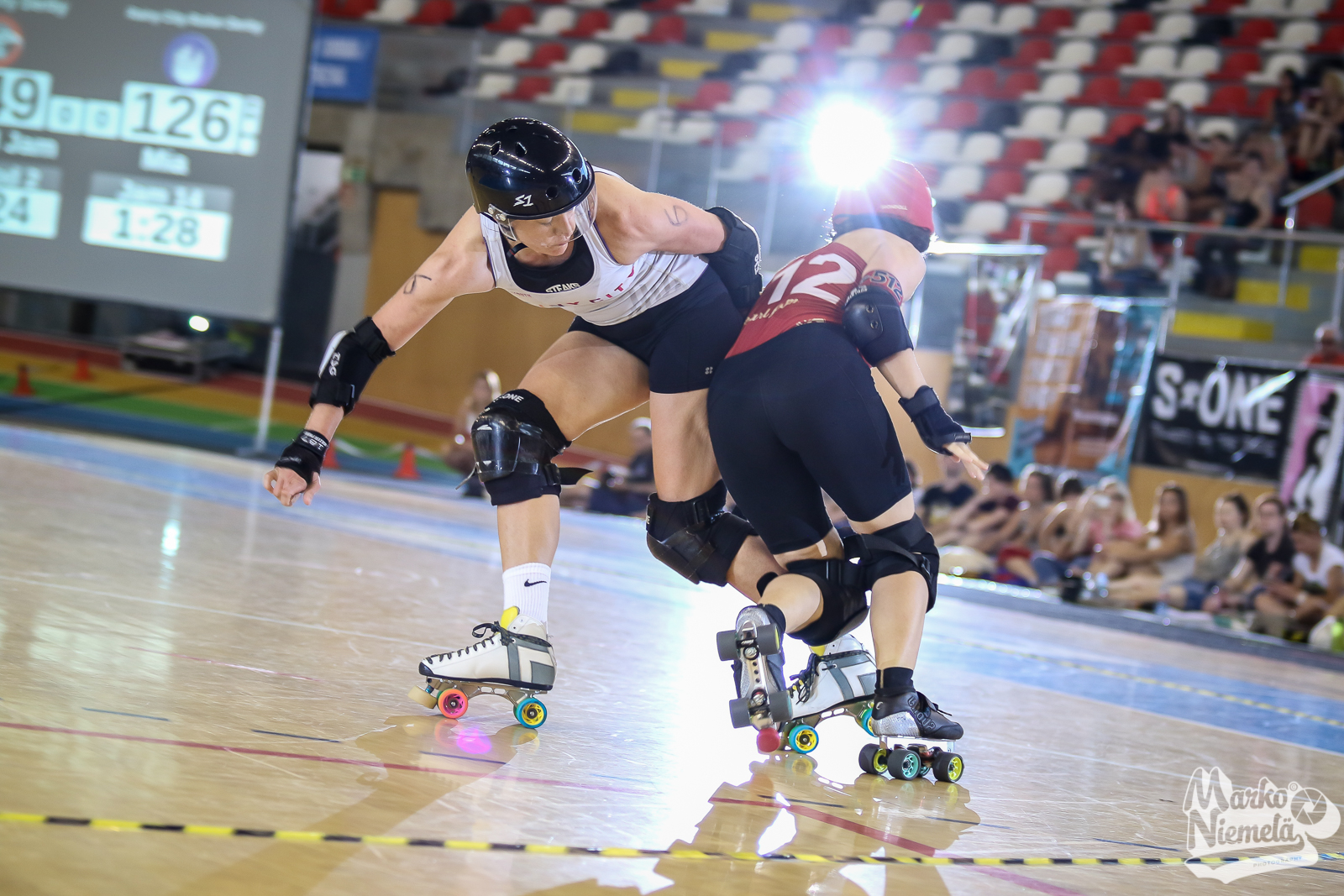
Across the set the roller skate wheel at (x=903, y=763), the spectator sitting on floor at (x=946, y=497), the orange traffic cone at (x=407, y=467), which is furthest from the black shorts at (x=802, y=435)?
the orange traffic cone at (x=407, y=467)

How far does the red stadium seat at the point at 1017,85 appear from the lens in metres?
12.8

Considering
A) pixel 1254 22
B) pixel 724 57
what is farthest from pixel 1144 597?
pixel 724 57

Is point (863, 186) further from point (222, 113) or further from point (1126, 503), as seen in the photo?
point (222, 113)

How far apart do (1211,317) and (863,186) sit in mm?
6587

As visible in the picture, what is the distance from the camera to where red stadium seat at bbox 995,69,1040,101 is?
1282cm

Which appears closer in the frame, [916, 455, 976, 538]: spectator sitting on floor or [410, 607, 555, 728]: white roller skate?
[410, 607, 555, 728]: white roller skate

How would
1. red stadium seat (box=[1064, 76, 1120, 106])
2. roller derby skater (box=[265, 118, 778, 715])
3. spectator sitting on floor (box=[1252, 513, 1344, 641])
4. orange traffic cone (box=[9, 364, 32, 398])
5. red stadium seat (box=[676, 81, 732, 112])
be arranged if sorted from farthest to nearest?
1. red stadium seat (box=[1064, 76, 1120, 106])
2. orange traffic cone (box=[9, 364, 32, 398])
3. red stadium seat (box=[676, 81, 732, 112])
4. spectator sitting on floor (box=[1252, 513, 1344, 641])
5. roller derby skater (box=[265, 118, 778, 715])

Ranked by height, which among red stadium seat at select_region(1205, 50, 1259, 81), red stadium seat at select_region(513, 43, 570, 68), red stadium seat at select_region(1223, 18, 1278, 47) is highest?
red stadium seat at select_region(1223, 18, 1278, 47)

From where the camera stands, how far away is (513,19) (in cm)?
1460

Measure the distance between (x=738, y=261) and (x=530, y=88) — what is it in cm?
837

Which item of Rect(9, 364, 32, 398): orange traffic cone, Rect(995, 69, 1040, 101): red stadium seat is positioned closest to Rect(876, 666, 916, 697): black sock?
Rect(9, 364, 32, 398): orange traffic cone

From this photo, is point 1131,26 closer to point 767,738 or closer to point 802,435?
point 802,435

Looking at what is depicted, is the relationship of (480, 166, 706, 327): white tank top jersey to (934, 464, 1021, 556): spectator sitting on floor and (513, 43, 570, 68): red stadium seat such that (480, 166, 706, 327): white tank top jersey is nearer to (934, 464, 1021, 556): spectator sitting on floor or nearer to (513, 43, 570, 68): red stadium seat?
(934, 464, 1021, 556): spectator sitting on floor

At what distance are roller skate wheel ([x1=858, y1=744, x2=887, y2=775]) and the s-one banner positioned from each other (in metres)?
6.48
